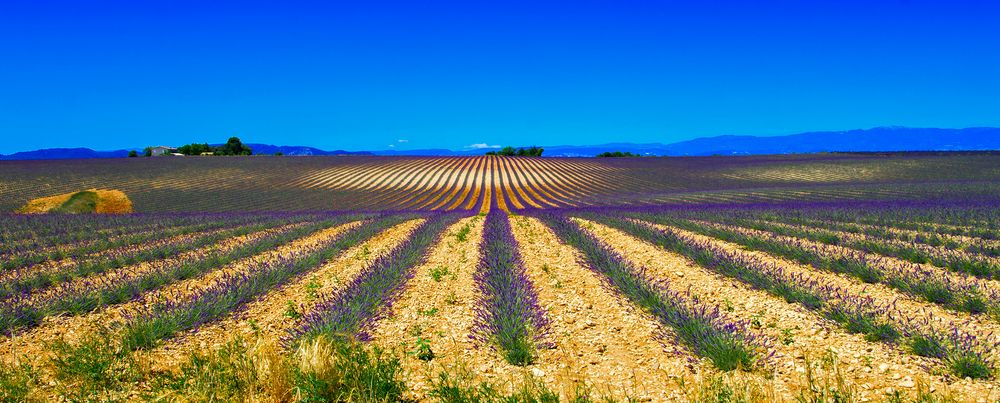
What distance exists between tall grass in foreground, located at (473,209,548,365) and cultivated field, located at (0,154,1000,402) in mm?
50

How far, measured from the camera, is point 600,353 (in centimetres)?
570

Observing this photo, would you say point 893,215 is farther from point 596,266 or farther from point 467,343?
point 467,343

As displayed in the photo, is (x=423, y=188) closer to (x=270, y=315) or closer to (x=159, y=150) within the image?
(x=270, y=315)

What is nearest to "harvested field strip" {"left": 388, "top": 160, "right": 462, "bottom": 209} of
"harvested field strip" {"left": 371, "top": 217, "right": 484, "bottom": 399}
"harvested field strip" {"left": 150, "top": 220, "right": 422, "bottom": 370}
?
"harvested field strip" {"left": 150, "top": 220, "right": 422, "bottom": 370}

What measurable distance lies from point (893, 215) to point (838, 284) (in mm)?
12144

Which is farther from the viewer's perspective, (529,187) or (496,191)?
(529,187)

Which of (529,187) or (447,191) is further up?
(529,187)

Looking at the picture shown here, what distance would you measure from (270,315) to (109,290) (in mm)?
3112

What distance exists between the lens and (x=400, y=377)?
5.01m

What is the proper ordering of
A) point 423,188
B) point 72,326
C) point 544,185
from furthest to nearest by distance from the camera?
point 544,185 < point 423,188 < point 72,326

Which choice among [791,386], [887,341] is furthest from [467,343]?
[887,341]

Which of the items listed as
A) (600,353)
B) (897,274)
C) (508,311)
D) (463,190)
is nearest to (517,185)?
(463,190)

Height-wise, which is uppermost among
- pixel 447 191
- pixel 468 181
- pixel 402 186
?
pixel 468 181

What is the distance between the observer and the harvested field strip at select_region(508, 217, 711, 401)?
4.90m
